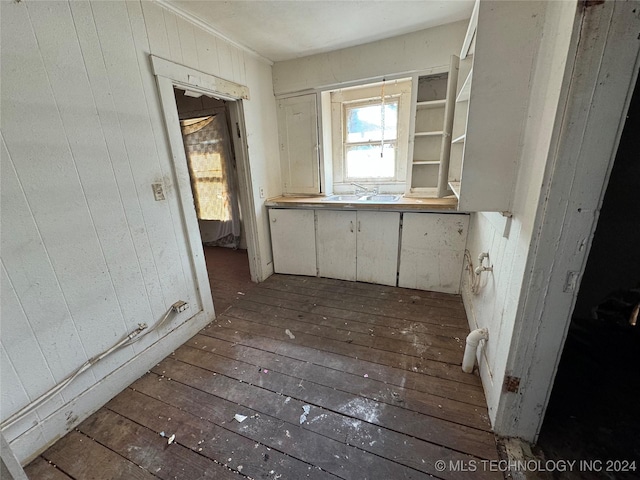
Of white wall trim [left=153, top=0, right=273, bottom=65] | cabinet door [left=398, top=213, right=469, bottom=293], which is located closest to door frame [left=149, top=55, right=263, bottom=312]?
white wall trim [left=153, top=0, right=273, bottom=65]

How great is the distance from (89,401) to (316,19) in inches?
117

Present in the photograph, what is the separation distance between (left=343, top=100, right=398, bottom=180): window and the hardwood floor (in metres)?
1.76

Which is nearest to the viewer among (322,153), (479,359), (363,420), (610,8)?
(610,8)

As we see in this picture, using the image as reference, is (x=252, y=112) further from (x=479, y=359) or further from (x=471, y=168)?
(x=479, y=359)

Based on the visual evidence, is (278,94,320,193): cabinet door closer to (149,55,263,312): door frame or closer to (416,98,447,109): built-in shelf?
(149,55,263,312): door frame

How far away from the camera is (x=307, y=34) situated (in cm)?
223

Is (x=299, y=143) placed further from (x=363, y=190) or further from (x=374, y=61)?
(x=374, y=61)

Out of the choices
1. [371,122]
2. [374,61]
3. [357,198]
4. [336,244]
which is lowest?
[336,244]

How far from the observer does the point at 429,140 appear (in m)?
2.64

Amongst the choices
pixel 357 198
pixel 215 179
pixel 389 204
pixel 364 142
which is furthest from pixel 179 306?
pixel 364 142

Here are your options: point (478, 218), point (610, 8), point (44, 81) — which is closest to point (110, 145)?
point (44, 81)

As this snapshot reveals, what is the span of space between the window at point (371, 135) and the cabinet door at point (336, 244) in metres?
0.68

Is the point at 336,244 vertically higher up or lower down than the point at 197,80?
lower down

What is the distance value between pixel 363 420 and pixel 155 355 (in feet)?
4.73
